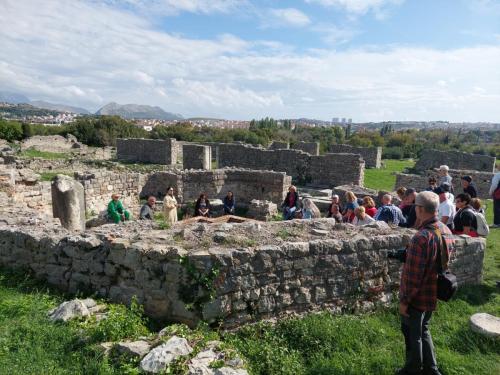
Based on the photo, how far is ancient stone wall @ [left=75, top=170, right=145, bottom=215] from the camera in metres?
13.8

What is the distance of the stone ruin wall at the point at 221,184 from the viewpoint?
1664 cm

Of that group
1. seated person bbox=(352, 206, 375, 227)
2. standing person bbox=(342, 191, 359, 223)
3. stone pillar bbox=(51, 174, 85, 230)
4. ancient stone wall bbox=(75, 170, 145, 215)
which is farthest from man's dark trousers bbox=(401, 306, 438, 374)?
ancient stone wall bbox=(75, 170, 145, 215)

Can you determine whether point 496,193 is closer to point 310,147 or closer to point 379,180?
point 379,180

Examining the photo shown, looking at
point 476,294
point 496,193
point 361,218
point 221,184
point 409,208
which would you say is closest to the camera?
point 476,294

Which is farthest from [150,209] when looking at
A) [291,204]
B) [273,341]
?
[273,341]

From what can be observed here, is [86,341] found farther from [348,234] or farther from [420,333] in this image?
[348,234]

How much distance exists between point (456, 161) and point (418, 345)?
29.9 m

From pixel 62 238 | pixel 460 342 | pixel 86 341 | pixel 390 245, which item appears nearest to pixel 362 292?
pixel 390 245

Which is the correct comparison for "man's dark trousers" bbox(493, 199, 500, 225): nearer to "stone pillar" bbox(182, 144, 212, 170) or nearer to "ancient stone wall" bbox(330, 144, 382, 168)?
"stone pillar" bbox(182, 144, 212, 170)

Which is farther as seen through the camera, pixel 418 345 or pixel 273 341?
pixel 273 341

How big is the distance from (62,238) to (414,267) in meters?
4.91

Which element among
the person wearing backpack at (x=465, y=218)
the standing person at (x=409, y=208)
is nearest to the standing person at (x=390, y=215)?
the standing person at (x=409, y=208)

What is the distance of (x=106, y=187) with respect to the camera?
14258 mm

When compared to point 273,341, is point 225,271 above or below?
above
